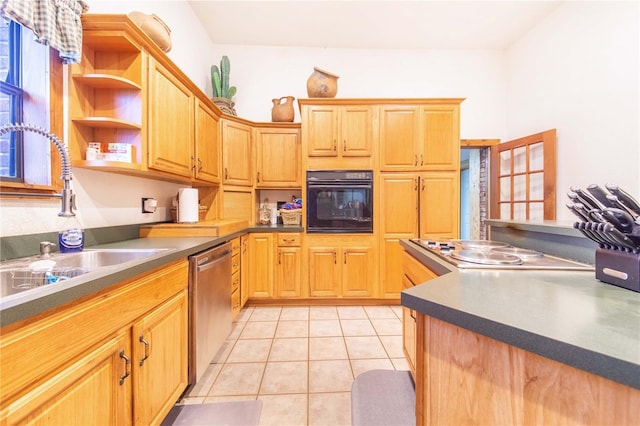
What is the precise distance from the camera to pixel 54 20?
1169mm

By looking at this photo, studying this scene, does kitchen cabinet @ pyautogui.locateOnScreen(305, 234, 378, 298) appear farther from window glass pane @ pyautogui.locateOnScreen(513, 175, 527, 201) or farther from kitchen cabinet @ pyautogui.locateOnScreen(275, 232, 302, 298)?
window glass pane @ pyautogui.locateOnScreen(513, 175, 527, 201)

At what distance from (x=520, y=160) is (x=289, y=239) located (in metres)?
3.03

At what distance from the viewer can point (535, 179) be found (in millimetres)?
3021

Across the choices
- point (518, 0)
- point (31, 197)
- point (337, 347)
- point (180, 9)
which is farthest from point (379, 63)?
point (31, 197)

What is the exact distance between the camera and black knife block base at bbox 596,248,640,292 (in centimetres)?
71

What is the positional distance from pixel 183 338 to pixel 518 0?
4184 millimetres

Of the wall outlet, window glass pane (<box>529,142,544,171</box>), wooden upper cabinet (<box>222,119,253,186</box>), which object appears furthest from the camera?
window glass pane (<box>529,142,544,171</box>)

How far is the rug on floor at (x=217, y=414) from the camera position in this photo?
53.0 inches

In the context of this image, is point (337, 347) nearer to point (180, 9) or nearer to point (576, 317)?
point (576, 317)

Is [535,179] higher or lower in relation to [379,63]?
lower

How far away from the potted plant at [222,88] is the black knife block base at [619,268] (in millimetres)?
3080

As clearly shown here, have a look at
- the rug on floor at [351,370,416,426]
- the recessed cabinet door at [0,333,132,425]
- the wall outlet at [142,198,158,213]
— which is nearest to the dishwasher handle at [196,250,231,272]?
the recessed cabinet door at [0,333,132,425]

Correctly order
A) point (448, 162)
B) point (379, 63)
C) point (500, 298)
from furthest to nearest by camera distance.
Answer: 1. point (379, 63)
2. point (448, 162)
3. point (500, 298)

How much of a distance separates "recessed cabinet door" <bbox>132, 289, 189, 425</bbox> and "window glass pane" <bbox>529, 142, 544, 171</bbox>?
3.76m
